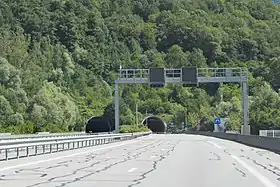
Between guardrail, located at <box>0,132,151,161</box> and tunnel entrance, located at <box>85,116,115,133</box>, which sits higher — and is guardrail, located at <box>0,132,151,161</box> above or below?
below

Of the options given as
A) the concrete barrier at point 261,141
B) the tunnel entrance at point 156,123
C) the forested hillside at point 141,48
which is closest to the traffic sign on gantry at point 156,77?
the concrete barrier at point 261,141

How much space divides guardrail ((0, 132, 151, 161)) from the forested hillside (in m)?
60.4

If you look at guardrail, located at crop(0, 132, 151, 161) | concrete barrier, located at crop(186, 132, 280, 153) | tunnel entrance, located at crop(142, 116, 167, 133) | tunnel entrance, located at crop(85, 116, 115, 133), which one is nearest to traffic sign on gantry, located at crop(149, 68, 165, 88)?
guardrail, located at crop(0, 132, 151, 161)

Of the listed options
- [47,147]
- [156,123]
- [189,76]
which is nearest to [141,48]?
[156,123]

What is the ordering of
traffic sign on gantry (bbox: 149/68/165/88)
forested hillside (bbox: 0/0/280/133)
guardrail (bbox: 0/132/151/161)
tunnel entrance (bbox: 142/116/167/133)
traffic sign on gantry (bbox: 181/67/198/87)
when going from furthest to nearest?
tunnel entrance (bbox: 142/116/167/133), forested hillside (bbox: 0/0/280/133), traffic sign on gantry (bbox: 149/68/165/88), traffic sign on gantry (bbox: 181/67/198/87), guardrail (bbox: 0/132/151/161)

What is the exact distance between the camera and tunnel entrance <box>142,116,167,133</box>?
158025 millimetres

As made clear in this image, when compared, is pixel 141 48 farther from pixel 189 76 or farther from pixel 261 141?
pixel 261 141

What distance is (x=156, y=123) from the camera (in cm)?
16588

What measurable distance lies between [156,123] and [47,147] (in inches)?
4950

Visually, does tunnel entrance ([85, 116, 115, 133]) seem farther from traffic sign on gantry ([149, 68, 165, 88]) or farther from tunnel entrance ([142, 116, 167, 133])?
tunnel entrance ([142, 116, 167, 133])

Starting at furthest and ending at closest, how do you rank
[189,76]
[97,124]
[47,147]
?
[97,124] → [189,76] → [47,147]

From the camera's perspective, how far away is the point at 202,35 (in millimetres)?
155000

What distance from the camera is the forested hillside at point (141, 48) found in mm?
142875

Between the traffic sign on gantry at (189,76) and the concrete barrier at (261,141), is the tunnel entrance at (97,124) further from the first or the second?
the concrete barrier at (261,141)
